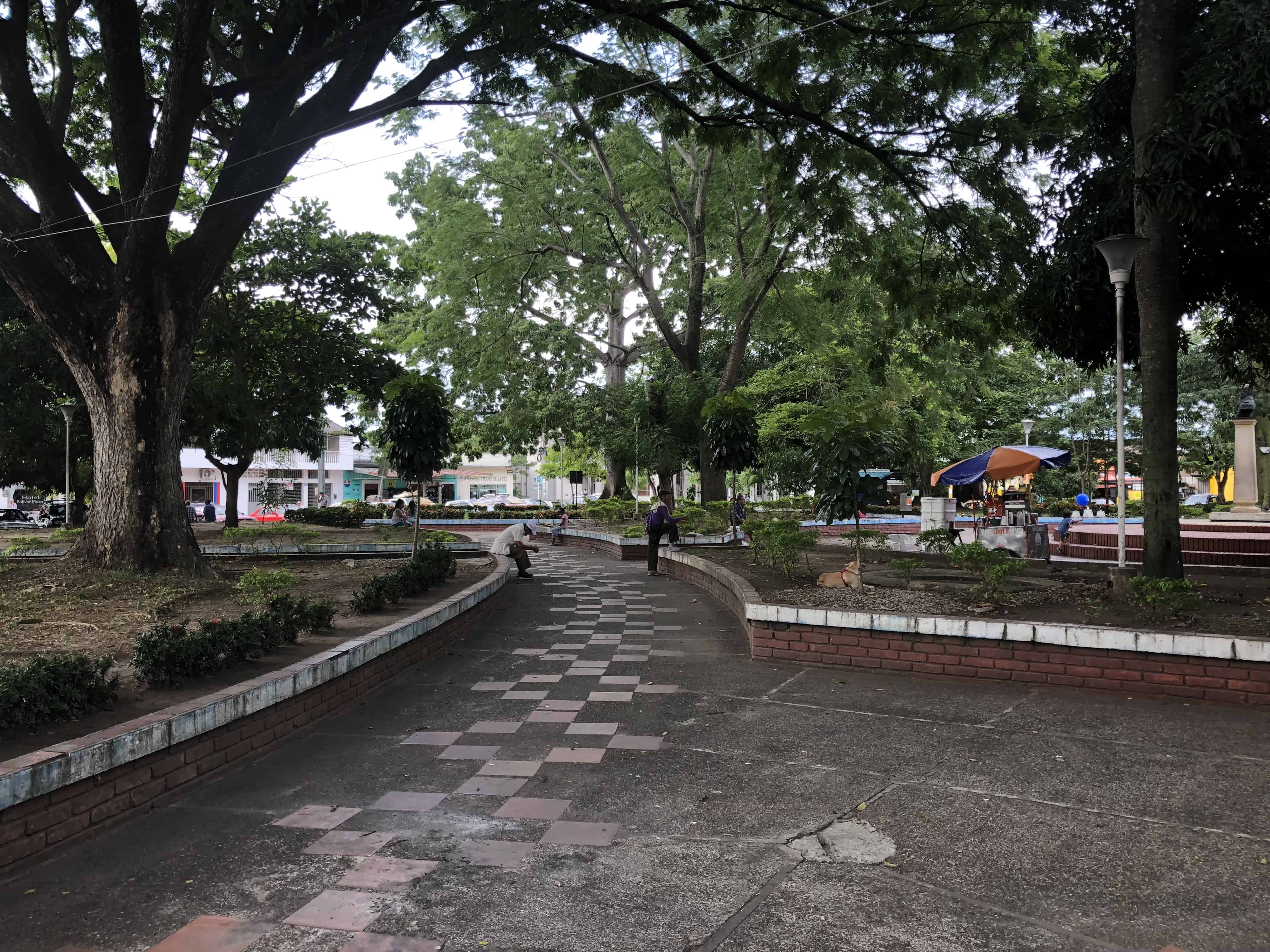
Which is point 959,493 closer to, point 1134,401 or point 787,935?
point 1134,401

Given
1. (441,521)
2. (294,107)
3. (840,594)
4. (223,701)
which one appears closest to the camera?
(223,701)

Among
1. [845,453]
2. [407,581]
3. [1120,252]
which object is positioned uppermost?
[1120,252]

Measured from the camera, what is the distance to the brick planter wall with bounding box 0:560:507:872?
345 cm

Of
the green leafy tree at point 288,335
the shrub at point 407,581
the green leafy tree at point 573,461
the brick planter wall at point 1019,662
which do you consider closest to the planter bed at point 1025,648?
the brick planter wall at point 1019,662

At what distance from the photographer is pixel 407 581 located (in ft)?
29.6

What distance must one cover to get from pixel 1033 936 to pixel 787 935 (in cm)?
84

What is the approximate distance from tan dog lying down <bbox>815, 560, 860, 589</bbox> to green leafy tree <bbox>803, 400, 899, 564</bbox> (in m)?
0.24

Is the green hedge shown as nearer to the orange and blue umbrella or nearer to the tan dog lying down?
the tan dog lying down

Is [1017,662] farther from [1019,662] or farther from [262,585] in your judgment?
[262,585]

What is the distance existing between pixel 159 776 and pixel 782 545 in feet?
25.3

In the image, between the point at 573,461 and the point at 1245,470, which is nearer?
the point at 1245,470

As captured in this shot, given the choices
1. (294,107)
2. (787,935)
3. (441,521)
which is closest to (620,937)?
(787,935)

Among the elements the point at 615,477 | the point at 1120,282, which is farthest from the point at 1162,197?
the point at 615,477

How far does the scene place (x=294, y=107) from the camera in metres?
11.3
